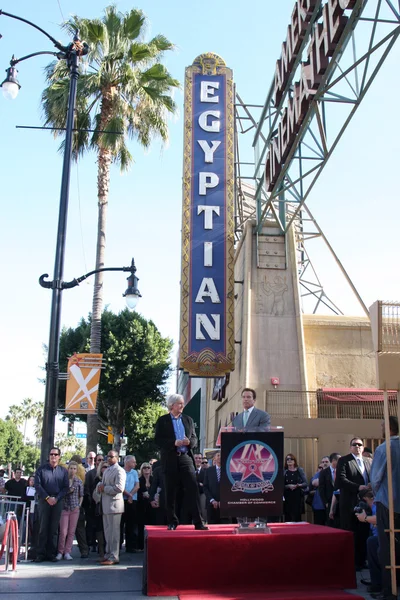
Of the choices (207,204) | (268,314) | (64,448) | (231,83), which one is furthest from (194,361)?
(64,448)

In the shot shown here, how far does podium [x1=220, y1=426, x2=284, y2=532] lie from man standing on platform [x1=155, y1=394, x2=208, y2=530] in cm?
59

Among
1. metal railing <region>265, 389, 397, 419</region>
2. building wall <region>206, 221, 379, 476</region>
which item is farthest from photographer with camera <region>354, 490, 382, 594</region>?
building wall <region>206, 221, 379, 476</region>

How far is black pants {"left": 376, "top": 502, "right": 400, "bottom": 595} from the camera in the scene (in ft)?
21.6

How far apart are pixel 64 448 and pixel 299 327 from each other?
328 ft

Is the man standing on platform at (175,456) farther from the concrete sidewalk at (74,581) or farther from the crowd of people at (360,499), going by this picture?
the crowd of people at (360,499)

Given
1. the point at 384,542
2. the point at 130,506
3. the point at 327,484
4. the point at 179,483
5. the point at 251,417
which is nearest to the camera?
the point at 384,542

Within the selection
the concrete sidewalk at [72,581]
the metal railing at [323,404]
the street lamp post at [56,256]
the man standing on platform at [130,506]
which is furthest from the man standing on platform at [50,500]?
the metal railing at [323,404]

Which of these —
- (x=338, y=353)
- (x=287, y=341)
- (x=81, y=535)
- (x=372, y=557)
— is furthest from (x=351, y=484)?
(x=338, y=353)

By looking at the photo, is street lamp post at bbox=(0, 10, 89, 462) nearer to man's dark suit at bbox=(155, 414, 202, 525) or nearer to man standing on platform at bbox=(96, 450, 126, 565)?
man standing on platform at bbox=(96, 450, 126, 565)

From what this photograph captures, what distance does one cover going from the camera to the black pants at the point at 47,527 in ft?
34.9

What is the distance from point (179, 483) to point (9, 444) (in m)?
86.7

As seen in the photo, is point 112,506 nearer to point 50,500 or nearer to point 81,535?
point 50,500

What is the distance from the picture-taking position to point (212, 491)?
453 inches

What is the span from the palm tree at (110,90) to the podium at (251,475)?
46.7 ft
